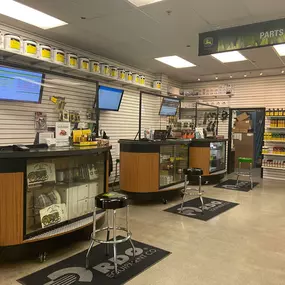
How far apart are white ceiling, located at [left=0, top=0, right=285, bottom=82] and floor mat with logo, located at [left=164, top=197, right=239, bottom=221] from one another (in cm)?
343

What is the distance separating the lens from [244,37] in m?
4.34

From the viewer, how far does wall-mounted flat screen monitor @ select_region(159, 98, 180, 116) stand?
7.96m

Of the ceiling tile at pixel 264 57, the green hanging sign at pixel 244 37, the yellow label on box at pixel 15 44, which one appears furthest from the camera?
the ceiling tile at pixel 264 57

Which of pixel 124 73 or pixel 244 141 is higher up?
pixel 124 73

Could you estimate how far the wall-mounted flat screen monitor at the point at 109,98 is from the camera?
262 inches

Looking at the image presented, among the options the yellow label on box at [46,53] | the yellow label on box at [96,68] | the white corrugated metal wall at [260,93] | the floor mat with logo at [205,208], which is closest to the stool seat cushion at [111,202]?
the floor mat with logo at [205,208]

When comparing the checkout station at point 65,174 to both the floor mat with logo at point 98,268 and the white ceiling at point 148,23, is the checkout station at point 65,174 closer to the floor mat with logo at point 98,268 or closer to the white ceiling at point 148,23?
the floor mat with logo at point 98,268

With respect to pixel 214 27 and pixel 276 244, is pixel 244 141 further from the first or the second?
pixel 276 244

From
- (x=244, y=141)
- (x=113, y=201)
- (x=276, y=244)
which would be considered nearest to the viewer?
(x=113, y=201)

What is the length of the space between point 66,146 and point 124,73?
13.1 feet

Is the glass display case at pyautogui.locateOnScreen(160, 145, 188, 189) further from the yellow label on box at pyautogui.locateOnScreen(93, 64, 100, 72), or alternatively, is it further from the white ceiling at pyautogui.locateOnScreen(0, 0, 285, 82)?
the yellow label on box at pyautogui.locateOnScreen(93, 64, 100, 72)

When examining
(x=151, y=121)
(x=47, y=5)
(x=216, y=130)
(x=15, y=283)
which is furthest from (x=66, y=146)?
(x=216, y=130)

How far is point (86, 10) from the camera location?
4438 mm

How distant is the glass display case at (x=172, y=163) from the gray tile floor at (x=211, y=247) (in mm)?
596
